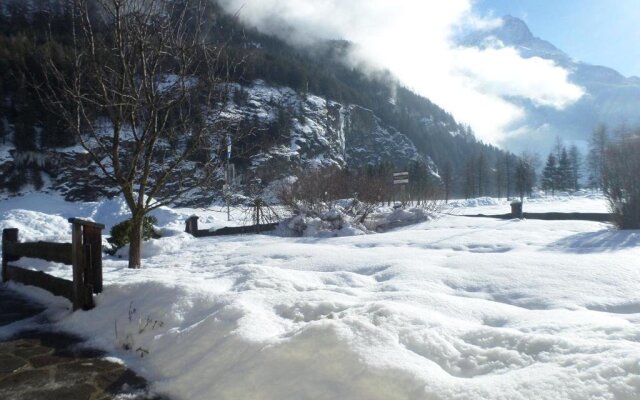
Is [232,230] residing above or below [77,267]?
below

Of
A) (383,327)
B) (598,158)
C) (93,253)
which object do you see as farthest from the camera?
(598,158)

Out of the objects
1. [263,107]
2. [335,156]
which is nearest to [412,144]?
[335,156]

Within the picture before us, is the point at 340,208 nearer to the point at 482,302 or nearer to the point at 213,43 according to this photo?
the point at 213,43

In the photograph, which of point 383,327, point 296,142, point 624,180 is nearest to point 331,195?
point 624,180

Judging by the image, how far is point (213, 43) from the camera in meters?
8.74

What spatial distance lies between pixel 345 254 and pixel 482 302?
10.4 ft

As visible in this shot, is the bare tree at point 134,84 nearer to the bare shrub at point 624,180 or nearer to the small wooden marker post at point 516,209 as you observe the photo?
the bare shrub at point 624,180

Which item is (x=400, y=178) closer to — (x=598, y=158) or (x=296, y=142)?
(x=598, y=158)

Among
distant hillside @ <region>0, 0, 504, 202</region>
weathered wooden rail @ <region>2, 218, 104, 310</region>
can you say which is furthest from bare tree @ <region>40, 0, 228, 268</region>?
weathered wooden rail @ <region>2, 218, 104, 310</region>

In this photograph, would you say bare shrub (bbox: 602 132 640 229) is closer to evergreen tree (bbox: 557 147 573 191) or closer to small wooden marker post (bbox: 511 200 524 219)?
small wooden marker post (bbox: 511 200 524 219)

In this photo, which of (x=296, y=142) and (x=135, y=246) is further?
(x=296, y=142)

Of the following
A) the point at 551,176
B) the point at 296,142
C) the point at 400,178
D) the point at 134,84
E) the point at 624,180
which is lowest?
the point at 624,180

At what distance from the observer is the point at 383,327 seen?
2.88 meters

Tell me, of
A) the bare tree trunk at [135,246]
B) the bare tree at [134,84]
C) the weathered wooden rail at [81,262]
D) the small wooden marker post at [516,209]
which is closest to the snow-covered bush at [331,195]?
the small wooden marker post at [516,209]
